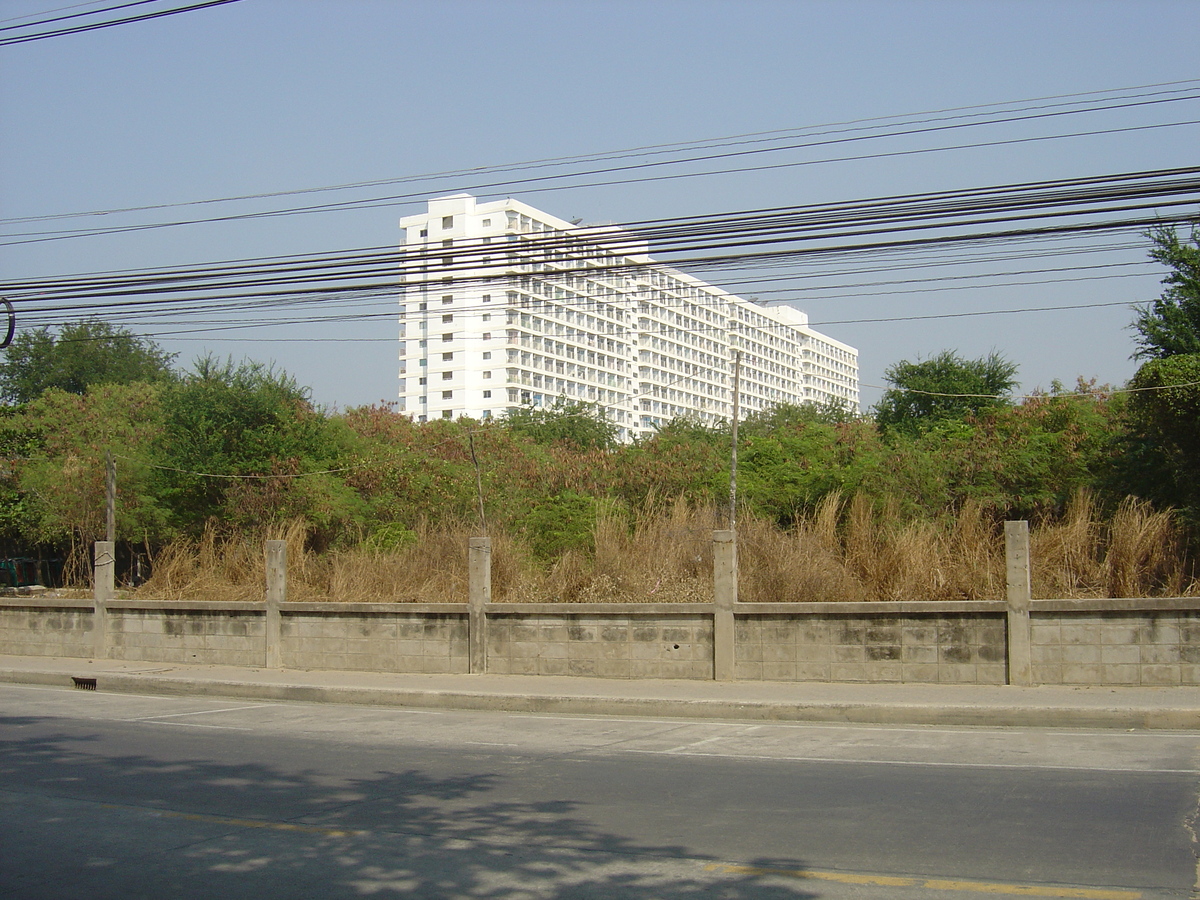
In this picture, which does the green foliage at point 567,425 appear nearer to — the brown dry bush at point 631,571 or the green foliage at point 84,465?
the green foliage at point 84,465

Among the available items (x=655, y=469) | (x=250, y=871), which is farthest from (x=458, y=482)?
(x=250, y=871)

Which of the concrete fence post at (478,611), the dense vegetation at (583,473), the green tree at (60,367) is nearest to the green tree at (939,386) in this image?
the dense vegetation at (583,473)

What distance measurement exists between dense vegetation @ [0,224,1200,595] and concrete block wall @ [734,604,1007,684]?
1.76 metres

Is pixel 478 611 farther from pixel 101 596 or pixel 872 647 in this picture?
pixel 101 596

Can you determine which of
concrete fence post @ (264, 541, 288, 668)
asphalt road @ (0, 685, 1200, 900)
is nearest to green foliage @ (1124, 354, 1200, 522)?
asphalt road @ (0, 685, 1200, 900)

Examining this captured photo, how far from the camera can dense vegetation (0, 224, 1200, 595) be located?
1872cm

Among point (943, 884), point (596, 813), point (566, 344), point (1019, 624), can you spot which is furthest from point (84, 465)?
→ point (566, 344)

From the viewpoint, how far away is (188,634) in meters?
18.6

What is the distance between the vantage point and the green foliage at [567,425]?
176ft

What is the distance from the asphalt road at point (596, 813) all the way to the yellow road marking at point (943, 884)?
0.06 feet

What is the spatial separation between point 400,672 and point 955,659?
839cm

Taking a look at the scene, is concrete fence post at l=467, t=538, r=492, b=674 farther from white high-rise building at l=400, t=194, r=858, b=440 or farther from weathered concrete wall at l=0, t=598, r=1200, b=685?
white high-rise building at l=400, t=194, r=858, b=440

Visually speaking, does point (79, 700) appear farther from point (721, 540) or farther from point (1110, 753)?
point (1110, 753)

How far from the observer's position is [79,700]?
14992 mm
